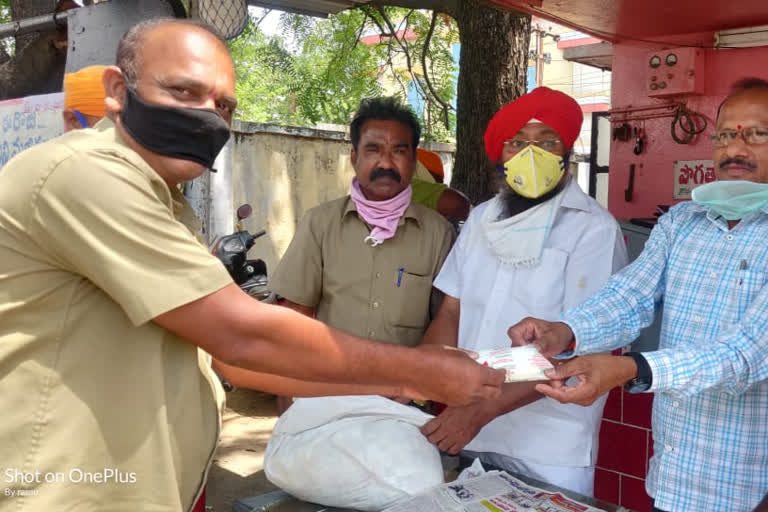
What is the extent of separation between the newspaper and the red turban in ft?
4.41

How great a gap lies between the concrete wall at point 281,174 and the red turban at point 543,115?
21.5 ft

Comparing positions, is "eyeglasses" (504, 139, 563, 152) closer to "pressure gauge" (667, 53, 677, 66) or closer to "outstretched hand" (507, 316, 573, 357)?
"outstretched hand" (507, 316, 573, 357)

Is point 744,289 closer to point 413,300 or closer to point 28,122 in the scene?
point 413,300

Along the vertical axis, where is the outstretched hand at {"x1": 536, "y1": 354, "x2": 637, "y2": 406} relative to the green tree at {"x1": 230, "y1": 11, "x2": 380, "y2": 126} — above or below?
below

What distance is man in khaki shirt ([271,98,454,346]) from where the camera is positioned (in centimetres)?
322

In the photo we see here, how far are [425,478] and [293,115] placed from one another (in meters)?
16.2

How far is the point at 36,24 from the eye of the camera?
16.2ft

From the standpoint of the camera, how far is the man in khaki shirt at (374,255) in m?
3.22

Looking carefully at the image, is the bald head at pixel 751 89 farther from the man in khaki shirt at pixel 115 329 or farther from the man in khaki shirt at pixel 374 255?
the man in khaki shirt at pixel 115 329

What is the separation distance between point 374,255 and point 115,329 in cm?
182

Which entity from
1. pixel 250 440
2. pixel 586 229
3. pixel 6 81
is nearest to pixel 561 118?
pixel 586 229

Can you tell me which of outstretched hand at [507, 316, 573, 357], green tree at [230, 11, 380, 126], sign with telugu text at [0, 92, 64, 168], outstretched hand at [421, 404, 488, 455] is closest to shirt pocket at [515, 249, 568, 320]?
outstretched hand at [507, 316, 573, 357]

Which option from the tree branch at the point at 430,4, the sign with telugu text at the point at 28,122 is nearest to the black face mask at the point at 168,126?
the sign with telugu text at the point at 28,122

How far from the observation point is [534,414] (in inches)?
107
